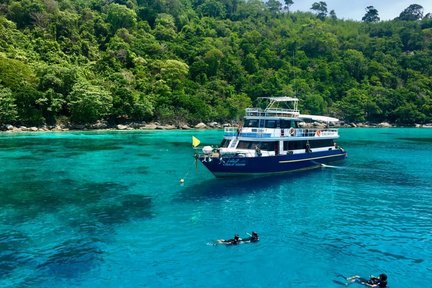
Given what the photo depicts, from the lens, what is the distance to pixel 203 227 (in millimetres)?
22516

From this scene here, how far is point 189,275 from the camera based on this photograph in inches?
647

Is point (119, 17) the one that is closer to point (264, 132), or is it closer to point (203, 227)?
point (264, 132)

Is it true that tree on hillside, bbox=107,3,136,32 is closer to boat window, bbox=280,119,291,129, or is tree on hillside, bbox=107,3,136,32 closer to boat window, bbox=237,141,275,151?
boat window, bbox=280,119,291,129

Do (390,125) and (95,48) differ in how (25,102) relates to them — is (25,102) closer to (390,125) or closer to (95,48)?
(95,48)

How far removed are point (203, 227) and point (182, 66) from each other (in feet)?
366

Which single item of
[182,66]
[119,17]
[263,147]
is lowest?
[263,147]

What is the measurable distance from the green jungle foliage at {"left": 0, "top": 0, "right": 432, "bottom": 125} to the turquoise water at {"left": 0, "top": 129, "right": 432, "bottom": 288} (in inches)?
2209

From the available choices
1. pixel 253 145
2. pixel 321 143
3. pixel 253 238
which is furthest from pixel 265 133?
pixel 253 238

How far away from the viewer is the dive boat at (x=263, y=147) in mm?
35281

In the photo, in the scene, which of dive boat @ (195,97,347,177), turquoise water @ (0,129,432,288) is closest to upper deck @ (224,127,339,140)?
dive boat @ (195,97,347,177)

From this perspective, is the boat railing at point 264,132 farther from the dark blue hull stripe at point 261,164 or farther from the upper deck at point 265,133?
the dark blue hull stripe at point 261,164

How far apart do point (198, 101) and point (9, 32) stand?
62.3 metres

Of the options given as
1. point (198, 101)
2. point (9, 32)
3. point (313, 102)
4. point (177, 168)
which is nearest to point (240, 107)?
point (198, 101)

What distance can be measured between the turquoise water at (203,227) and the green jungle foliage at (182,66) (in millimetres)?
56100
